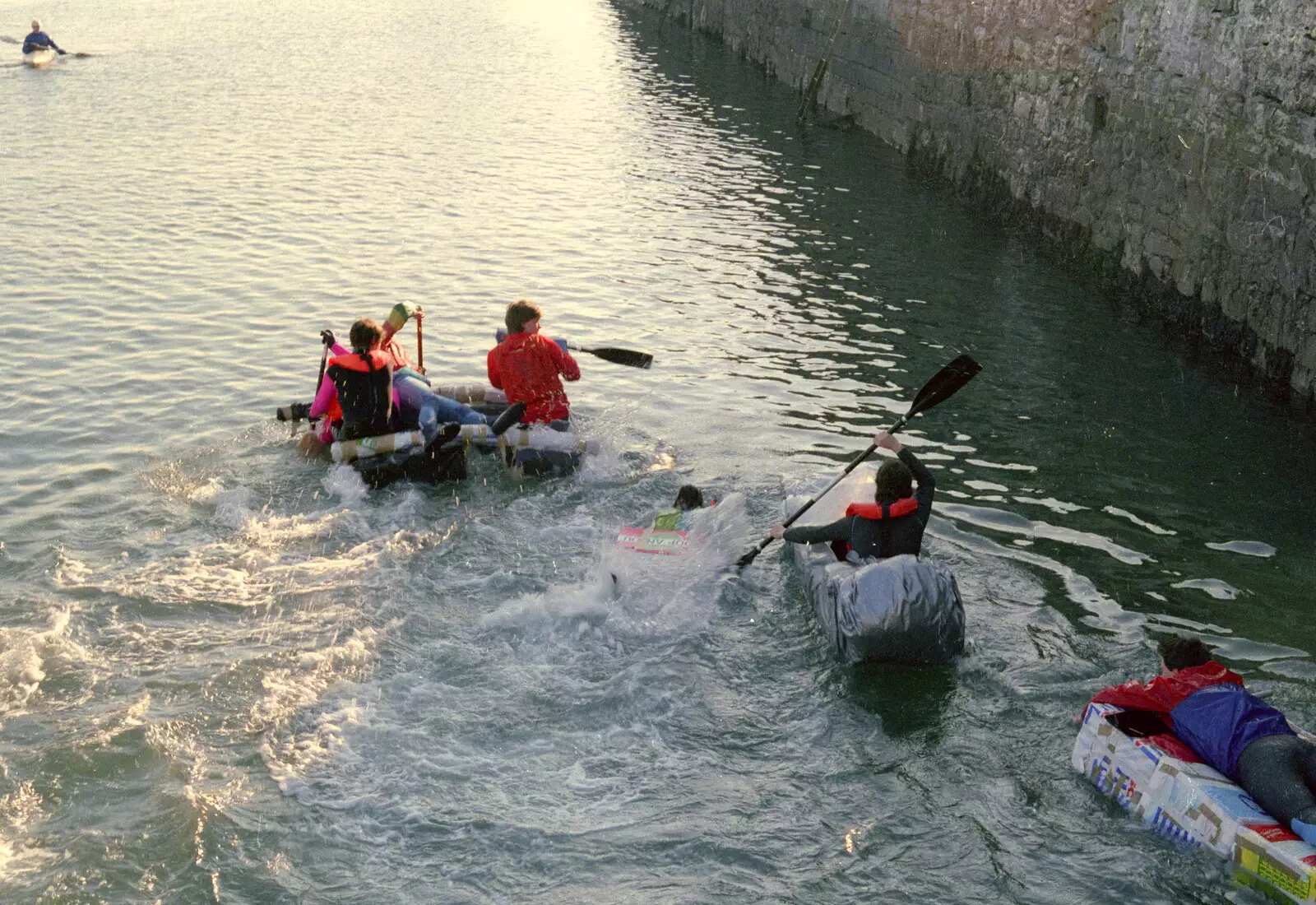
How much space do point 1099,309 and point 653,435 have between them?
6.38 meters

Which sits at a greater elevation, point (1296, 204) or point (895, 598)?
point (1296, 204)

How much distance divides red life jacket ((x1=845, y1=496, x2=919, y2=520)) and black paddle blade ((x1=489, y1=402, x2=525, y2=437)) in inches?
140

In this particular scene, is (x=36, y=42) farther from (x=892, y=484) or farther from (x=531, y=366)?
(x=892, y=484)

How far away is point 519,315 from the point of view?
11180mm

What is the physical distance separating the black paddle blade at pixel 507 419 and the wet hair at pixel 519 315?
0.65m

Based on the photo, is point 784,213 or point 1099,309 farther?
point 784,213

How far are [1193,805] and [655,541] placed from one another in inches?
163

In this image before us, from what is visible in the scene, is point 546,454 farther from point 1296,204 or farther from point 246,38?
point 246,38

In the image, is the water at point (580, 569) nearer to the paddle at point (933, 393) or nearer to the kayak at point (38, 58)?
the paddle at point (933, 393)

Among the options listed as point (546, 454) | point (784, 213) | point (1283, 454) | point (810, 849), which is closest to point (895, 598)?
point (810, 849)

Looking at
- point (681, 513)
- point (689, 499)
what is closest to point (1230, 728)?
point (681, 513)

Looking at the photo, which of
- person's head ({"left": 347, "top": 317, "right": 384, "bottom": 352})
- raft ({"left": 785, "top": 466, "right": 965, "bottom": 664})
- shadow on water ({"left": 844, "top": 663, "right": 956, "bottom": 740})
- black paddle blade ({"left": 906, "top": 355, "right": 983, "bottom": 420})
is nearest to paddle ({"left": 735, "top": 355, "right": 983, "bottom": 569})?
black paddle blade ({"left": 906, "top": 355, "right": 983, "bottom": 420})

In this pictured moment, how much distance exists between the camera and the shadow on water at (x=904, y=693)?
7.63 meters

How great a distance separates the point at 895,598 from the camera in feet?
25.9
